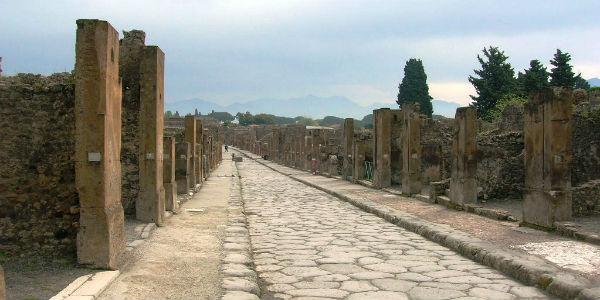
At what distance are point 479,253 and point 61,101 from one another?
5068mm

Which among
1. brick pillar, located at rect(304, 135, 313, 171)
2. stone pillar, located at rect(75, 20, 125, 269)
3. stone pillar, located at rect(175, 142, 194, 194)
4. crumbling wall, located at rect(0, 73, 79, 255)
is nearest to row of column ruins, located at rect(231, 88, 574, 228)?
brick pillar, located at rect(304, 135, 313, 171)

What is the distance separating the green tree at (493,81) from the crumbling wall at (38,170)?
43.7 m

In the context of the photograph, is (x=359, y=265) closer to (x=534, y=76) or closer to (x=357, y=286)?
(x=357, y=286)

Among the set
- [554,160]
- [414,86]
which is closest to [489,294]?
[554,160]

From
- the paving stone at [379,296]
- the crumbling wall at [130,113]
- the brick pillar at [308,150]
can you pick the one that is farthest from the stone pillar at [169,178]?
the brick pillar at [308,150]

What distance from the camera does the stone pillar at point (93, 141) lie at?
5.79m

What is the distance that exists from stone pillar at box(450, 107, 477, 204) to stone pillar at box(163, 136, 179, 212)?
568cm

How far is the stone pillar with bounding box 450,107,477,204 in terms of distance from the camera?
38.2ft

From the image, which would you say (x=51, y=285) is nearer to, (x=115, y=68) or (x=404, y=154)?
(x=115, y=68)

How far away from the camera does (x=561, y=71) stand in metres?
38.2

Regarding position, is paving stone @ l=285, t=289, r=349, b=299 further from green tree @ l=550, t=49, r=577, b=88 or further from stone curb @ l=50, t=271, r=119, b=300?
green tree @ l=550, t=49, r=577, b=88

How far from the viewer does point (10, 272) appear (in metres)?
5.64

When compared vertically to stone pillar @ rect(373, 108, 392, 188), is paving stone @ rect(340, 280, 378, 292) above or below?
below

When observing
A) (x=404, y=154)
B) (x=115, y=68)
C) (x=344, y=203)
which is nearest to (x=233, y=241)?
(x=115, y=68)
